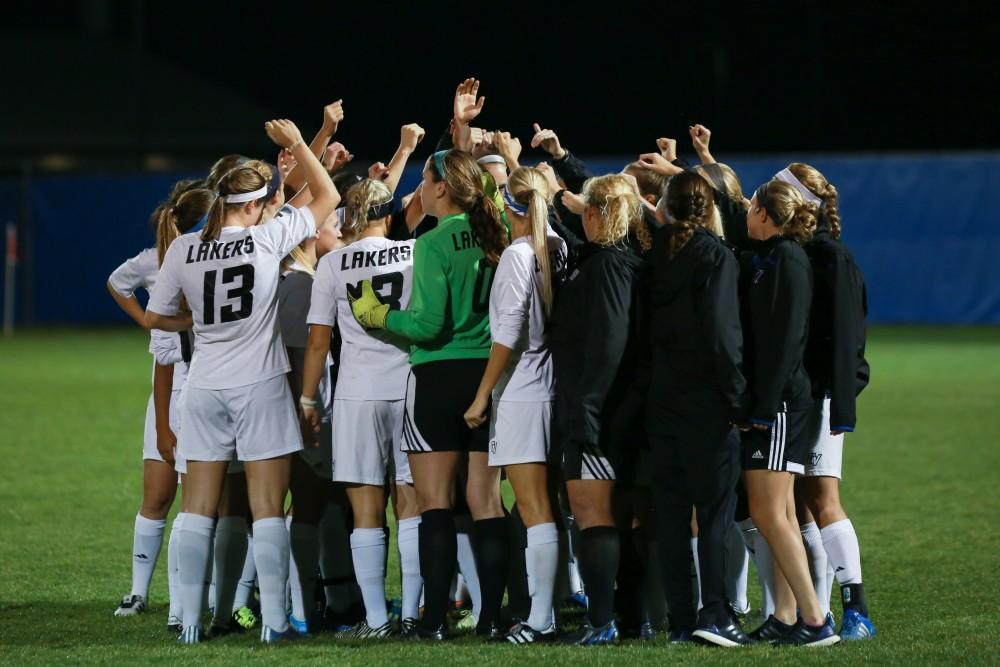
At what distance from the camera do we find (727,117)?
1551 inches

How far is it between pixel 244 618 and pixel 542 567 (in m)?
1.38

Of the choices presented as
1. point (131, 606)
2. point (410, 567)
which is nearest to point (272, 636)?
point (410, 567)

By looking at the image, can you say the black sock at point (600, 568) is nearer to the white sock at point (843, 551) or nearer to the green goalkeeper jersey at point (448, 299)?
the green goalkeeper jersey at point (448, 299)

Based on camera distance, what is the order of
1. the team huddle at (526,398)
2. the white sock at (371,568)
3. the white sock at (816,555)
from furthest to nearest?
the white sock at (816,555) → the white sock at (371,568) → the team huddle at (526,398)

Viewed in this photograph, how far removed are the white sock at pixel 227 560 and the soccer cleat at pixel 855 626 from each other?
251 cm

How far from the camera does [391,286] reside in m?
5.79

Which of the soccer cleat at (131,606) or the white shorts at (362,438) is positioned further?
the soccer cleat at (131,606)

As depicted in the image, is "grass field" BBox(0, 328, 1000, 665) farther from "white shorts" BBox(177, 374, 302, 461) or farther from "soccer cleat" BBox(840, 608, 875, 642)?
"white shorts" BBox(177, 374, 302, 461)

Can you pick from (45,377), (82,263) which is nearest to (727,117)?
(82,263)

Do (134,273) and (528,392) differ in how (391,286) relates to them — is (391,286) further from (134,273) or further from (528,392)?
(134,273)

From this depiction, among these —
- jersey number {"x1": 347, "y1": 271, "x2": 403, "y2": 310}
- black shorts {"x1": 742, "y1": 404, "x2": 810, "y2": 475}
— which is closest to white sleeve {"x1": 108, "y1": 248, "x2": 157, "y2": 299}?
jersey number {"x1": 347, "y1": 271, "x2": 403, "y2": 310}

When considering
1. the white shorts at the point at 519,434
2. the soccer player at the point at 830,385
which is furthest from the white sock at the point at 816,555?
the white shorts at the point at 519,434

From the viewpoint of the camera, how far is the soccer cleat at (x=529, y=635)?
543 centimetres

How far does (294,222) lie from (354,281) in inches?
14.2
